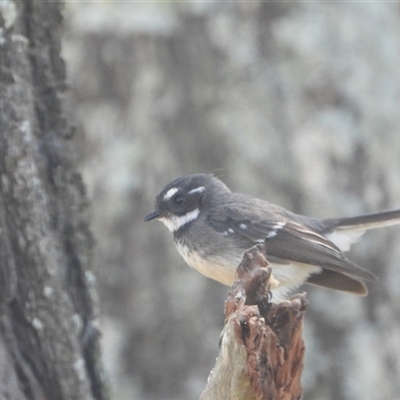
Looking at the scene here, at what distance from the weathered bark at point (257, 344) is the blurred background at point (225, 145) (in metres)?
3.93

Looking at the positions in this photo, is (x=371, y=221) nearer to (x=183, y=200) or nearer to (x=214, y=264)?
(x=214, y=264)

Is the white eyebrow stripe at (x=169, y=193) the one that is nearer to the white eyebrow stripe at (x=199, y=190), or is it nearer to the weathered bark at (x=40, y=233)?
the white eyebrow stripe at (x=199, y=190)

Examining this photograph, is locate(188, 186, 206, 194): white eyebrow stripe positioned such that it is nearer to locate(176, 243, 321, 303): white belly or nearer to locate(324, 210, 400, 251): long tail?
locate(176, 243, 321, 303): white belly

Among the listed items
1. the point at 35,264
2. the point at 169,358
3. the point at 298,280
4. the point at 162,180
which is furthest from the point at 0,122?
the point at 169,358

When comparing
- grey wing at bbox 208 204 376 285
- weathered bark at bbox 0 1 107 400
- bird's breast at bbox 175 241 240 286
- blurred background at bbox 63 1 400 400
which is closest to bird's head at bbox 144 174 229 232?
grey wing at bbox 208 204 376 285

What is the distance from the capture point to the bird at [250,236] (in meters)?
5.42

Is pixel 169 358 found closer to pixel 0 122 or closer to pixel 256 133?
pixel 256 133

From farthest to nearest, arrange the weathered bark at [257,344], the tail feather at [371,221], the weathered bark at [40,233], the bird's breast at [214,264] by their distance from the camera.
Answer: the tail feather at [371,221], the bird's breast at [214,264], the weathered bark at [40,233], the weathered bark at [257,344]

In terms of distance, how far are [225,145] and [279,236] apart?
221 cm

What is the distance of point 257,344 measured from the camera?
3.33 meters

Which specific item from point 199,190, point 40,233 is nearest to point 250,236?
point 199,190

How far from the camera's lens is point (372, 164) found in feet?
24.3

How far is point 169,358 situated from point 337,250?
273cm

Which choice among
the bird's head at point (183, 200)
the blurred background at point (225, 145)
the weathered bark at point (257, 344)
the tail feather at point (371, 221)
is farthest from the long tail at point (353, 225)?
the weathered bark at point (257, 344)
